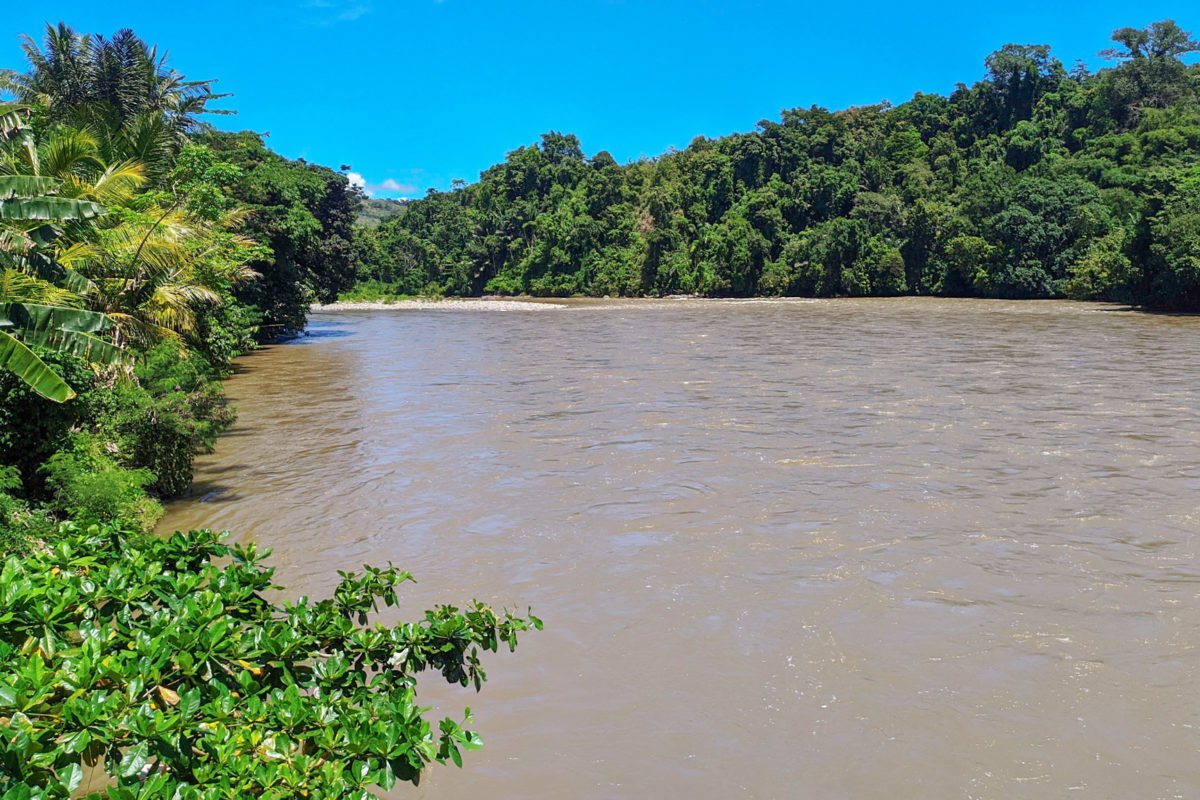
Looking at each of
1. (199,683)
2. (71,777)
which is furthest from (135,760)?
(199,683)

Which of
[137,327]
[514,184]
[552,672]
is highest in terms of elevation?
[514,184]

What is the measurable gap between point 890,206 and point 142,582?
201 feet

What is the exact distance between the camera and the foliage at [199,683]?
8.99 feet

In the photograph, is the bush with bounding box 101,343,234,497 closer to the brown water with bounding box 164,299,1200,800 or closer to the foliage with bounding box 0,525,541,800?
the brown water with bounding box 164,299,1200,800

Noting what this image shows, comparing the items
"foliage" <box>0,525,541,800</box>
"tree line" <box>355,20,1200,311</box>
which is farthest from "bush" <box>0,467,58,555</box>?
"tree line" <box>355,20,1200,311</box>

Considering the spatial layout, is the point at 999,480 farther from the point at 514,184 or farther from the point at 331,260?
the point at 514,184

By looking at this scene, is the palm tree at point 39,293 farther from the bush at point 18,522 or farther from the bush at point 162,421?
the bush at point 162,421

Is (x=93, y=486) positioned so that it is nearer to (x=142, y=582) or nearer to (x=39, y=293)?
(x=39, y=293)

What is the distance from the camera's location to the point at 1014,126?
64.4 m

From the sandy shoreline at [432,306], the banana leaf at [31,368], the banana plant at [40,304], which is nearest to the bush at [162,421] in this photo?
the banana plant at [40,304]

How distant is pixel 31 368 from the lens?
20.1 feet

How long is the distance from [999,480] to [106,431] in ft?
34.4

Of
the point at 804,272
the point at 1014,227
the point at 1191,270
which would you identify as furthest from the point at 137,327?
the point at 804,272

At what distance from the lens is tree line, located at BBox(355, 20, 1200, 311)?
155 ft
